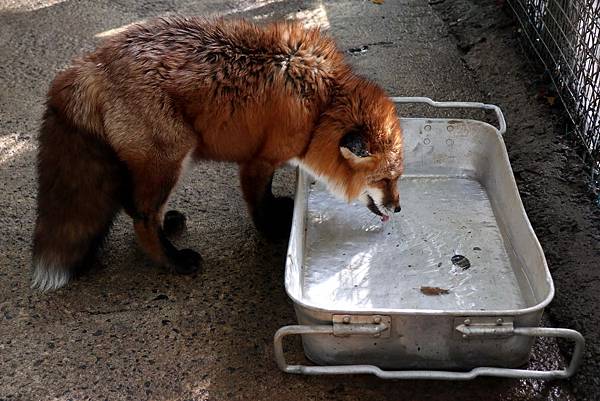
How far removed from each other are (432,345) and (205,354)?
90 cm

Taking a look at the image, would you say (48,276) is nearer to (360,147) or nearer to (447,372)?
(360,147)

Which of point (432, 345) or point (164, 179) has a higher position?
point (164, 179)

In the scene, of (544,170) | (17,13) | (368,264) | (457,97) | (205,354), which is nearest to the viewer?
(205,354)

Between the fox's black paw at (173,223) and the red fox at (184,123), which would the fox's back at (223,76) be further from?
the fox's black paw at (173,223)

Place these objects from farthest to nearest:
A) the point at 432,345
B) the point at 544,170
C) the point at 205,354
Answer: the point at 544,170
the point at 205,354
the point at 432,345

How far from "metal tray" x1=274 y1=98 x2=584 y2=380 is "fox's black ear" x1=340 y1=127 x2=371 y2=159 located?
1.13 feet

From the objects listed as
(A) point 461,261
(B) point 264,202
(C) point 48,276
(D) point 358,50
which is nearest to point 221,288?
(B) point 264,202

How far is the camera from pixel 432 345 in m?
2.49

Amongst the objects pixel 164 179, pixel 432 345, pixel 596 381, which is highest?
pixel 164 179

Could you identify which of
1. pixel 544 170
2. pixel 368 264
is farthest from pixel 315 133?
pixel 544 170

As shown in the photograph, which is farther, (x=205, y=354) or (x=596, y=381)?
(x=205, y=354)

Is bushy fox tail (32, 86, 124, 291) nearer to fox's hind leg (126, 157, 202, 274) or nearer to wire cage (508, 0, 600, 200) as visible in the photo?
fox's hind leg (126, 157, 202, 274)

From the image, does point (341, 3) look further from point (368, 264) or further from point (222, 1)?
point (368, 264)

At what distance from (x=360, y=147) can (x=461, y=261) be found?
2.35 feet
